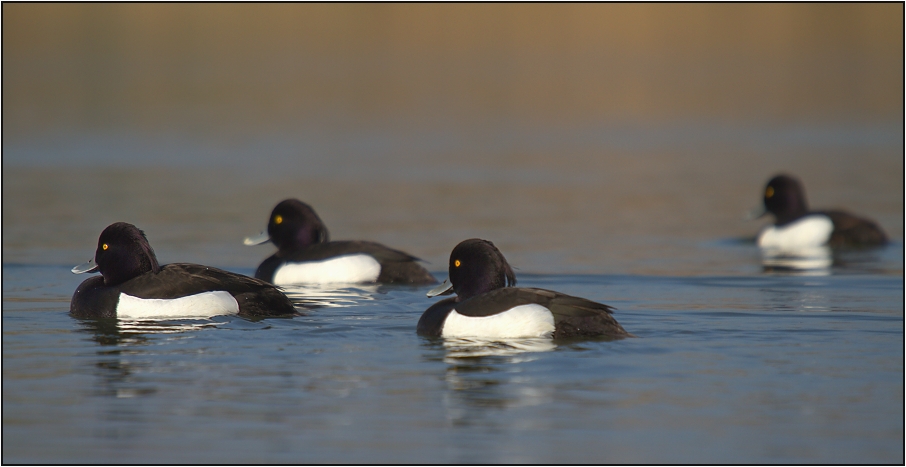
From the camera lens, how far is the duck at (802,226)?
14.0m

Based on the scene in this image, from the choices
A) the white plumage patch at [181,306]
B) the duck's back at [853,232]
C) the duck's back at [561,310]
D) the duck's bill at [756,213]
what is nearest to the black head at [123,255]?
the white plumage patch at [181,306]

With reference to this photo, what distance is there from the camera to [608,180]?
1998cm

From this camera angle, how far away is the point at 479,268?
28.2 feet

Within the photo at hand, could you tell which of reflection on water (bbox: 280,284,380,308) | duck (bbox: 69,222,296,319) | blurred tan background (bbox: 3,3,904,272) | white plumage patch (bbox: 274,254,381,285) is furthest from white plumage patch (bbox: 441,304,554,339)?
blurred tan background (bbox: 3,3,904,272)

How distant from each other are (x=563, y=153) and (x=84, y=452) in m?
18.7

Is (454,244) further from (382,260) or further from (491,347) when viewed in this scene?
(491,347)

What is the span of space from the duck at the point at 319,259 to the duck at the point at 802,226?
16.7ft

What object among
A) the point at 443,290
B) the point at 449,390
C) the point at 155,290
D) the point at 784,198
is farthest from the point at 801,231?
the point at 449,390

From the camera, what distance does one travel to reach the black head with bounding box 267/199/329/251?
11844 mm

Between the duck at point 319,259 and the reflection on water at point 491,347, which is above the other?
the duck at point 319,259

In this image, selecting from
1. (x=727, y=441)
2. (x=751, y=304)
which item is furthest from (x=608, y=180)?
(x=727, y=441)

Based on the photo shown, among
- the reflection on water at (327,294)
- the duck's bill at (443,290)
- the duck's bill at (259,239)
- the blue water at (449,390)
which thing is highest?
the duck's bill at (259,239)

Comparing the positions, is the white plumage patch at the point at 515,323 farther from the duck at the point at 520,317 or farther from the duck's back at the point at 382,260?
the duck's back at the point at 382,260

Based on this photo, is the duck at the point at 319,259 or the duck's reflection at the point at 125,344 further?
the duck at the point at 319,259
